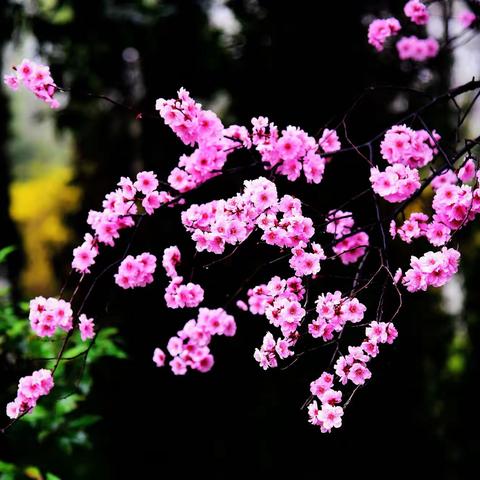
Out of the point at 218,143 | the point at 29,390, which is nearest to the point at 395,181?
the point at 218,143

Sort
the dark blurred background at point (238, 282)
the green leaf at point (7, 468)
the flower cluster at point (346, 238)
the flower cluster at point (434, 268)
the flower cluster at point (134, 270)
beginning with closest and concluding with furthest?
the flower cluster at point (434, 268)
the flower cluster at point (134, 270)
the flower cluster at point (346, 238)
the green leaf at point (7, 468)
the dark blurred background at point (238, 282)

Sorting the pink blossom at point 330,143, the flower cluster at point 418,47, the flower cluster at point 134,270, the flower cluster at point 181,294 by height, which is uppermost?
the flower cluster at point 418,47

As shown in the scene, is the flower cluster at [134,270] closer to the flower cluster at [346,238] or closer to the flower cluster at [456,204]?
the flower cluster at [346,238]

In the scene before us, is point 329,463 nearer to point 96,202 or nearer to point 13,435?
point 13,435

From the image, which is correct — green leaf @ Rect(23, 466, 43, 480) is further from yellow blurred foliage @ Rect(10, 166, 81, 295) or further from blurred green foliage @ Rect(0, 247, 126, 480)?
yellow blurred foliage @ Rect(10, 166, 81, 295)

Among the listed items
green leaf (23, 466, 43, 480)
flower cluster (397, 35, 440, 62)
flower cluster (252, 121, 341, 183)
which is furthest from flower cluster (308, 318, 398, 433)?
flower cluster (397, 35, 440, 62)

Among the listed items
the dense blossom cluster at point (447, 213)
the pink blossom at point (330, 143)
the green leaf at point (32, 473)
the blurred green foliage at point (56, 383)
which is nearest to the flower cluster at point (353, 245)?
the dense blossom cluster at point (447, 213)

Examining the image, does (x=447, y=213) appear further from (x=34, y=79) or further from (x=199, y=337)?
(x=34, y=79)

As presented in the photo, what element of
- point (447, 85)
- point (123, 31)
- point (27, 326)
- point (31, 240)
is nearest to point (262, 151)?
point (27, 326)

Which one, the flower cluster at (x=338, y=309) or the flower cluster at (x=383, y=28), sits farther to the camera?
the flower cluster at (x=383, y=28)
